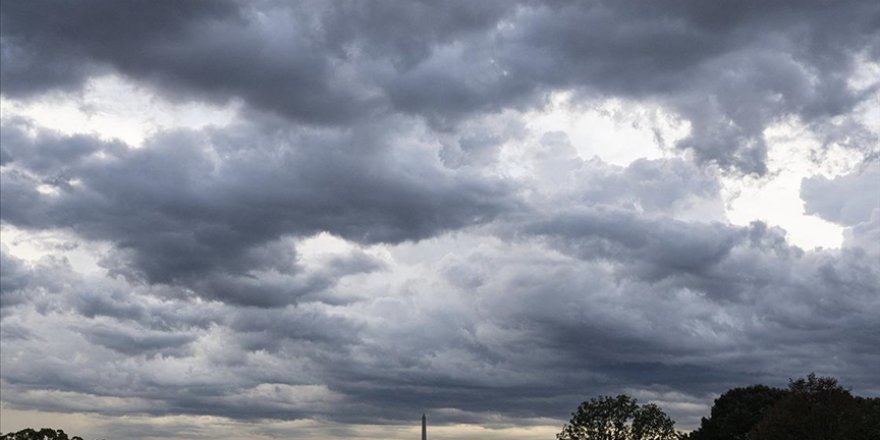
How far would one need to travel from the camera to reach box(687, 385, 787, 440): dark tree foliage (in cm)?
13325

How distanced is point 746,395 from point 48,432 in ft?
300

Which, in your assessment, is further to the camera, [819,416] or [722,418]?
[722,418]

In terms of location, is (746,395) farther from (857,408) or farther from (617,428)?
(857,408)

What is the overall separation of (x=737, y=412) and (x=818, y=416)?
1774 inches

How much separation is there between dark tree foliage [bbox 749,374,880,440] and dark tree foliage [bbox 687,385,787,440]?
118 ft

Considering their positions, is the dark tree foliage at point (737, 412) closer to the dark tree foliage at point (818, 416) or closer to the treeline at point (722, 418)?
the treeline at point (722, 418)

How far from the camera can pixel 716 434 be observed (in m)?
137

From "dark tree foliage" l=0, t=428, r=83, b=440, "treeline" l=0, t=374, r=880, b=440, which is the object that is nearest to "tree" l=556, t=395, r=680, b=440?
"treeline" l=0, t=374, r=880, b=440

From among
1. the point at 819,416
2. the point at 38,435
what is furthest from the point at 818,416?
the point at 38,435

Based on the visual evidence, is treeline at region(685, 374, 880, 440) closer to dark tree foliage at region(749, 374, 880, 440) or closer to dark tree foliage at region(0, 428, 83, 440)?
dark tree foliage at region(749, 374, 880, 440)

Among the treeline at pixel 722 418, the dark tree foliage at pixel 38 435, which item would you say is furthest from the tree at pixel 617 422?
the dark tree foliage at pixel 38 435

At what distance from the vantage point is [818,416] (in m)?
90.6

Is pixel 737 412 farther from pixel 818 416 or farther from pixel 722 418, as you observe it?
pixel 818 416

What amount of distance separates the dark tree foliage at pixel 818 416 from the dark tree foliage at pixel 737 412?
36.1 meters
